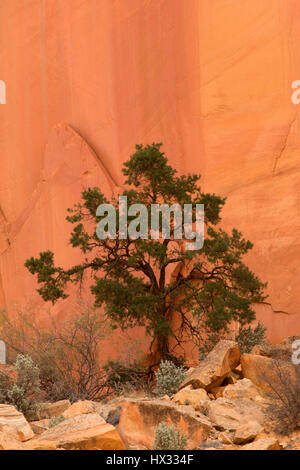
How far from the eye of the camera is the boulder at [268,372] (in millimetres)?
8150

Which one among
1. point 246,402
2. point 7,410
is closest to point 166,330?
point 246,402

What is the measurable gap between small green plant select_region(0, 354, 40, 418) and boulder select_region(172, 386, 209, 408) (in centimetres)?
193

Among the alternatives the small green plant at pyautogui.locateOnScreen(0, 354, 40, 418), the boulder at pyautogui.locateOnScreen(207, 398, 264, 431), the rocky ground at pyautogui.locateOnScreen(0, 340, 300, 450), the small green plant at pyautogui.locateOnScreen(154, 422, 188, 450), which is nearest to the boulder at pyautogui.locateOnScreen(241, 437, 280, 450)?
the rocky ground at pyautogui.locateOnScreen(0, 340, 300, 450)

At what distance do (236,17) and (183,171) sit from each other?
11.3 ft

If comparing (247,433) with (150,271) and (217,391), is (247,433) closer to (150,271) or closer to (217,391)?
(217,391)

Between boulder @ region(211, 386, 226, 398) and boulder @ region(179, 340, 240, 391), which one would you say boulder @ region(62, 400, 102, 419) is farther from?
boulder @ region(211, 386, 226, 398)

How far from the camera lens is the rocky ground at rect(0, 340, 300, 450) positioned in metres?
6.62

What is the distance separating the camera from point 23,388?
10023 mm

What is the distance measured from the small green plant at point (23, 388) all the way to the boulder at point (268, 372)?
2.61 metres

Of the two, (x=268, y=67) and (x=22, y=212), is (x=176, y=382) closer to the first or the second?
(x=268, y=67)

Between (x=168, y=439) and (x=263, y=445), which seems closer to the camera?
(x=263, y=445)

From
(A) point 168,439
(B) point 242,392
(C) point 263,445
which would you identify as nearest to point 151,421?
(A) point 168,439

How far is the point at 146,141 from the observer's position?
17625mm

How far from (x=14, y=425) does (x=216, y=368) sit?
2.77m
